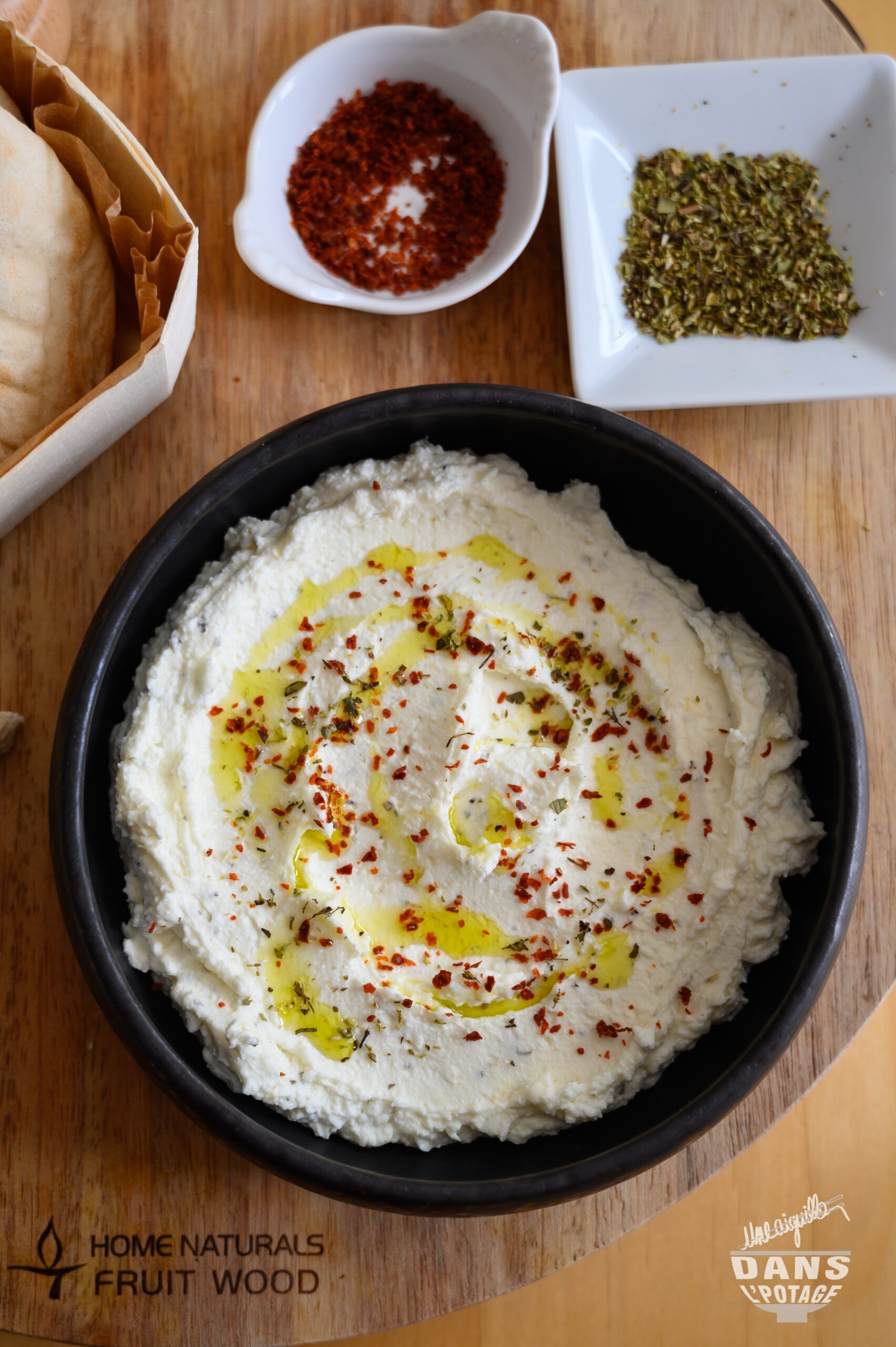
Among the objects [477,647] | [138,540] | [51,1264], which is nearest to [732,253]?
[477,647]

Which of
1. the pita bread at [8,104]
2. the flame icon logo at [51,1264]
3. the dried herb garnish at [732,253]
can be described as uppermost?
the pita bread at [8,104]

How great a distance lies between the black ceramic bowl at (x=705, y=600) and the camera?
171 centimetres

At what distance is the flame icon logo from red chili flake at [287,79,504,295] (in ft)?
6.97

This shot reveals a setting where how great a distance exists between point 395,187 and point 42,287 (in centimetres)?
86

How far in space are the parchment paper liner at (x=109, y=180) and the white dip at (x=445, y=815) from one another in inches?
20.8

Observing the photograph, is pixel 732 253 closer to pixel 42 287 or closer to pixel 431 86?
pixel 431 86

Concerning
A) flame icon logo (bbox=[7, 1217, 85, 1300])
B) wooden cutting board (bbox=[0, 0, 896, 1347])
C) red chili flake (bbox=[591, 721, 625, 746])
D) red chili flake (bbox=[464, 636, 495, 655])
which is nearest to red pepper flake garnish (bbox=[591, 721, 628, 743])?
red chili flake (bbox=[591, 721, 625, 746])

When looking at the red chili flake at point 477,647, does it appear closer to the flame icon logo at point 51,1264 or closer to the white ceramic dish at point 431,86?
the white ceramic dish at point 431,86

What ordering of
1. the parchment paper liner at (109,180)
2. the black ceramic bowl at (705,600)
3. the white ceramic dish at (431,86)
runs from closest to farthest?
the black ceramic bowl at (705,600)
the parchment paper liner at (109,180)
the white ceramic dish at (431,86)

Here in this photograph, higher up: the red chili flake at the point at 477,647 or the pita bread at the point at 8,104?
the pita bread at the point at 8,104

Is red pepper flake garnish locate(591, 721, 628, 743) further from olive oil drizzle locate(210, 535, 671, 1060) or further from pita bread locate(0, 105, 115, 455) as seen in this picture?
pita bread locate(0, 105, 115, 455)

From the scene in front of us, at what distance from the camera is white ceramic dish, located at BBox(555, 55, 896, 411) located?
2.21 meters

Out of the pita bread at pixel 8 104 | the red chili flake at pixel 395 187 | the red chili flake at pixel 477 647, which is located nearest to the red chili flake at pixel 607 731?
the red chili flake at pixel 477 647

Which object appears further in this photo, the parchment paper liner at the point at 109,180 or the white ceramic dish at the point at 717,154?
the white ceramic dish at the point at 717,154
